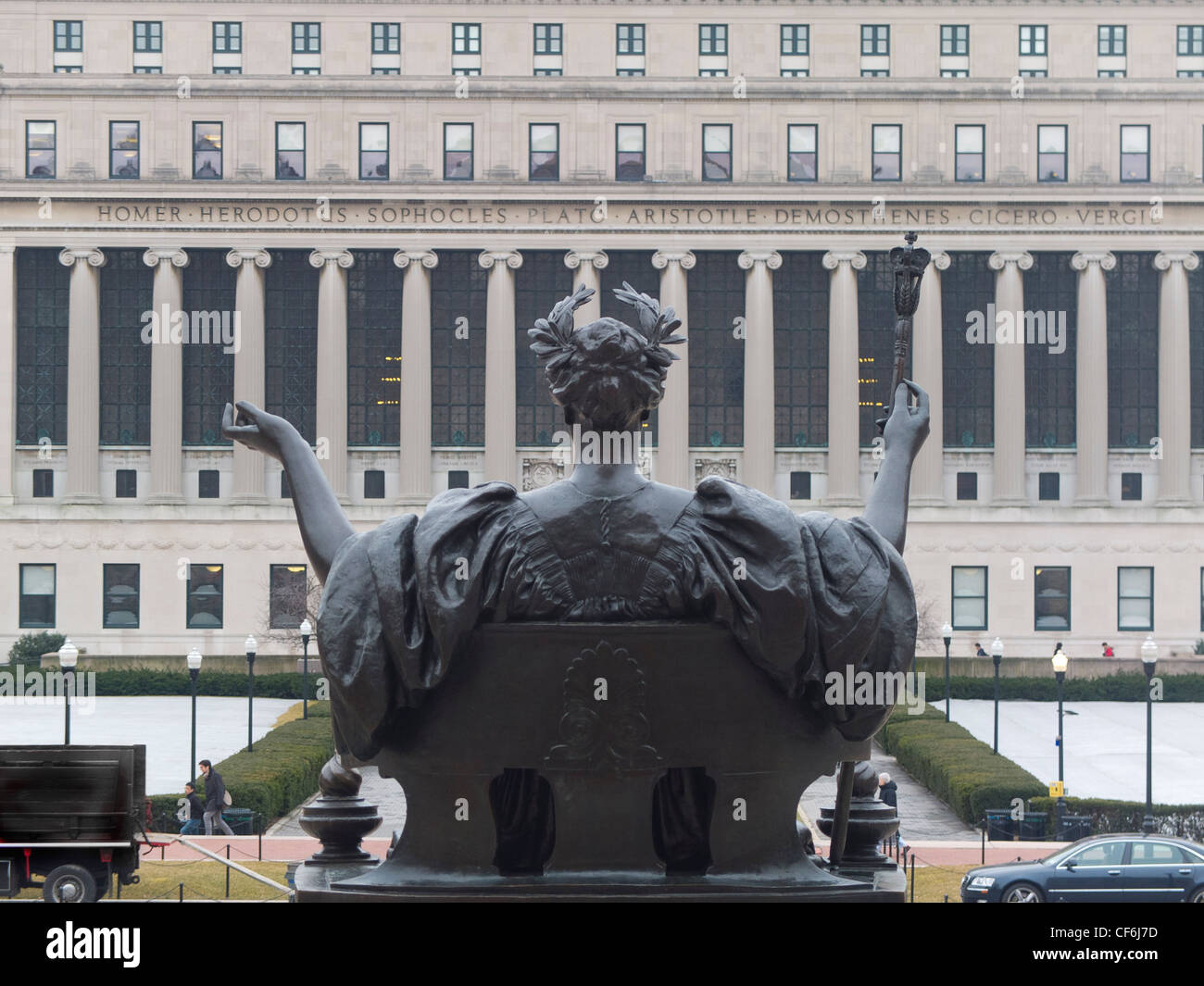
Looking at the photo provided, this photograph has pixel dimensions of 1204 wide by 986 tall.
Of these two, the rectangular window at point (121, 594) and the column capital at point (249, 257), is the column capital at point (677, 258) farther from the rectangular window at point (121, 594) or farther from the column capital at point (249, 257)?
the rectangular window at point (121, 594)

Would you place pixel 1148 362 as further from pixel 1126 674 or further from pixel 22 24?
pixel 22 24

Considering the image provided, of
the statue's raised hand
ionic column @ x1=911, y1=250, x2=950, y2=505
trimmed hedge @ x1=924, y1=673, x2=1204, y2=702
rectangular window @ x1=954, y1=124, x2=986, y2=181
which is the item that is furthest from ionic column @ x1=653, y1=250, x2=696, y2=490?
the statue's raised hand

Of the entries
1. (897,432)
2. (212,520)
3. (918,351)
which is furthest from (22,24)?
(897,432)

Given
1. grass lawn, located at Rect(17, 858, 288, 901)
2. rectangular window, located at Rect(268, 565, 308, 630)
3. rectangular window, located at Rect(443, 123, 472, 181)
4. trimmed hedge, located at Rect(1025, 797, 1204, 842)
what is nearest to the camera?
grass lawn, located at Rect(17, 858, 288, 901)

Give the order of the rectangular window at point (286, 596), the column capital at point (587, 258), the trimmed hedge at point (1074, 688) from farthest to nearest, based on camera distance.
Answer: the column capital at point (587, 258) → the rectangular window at point (286, 596) → the trimmed hedge at point (1074, 688)

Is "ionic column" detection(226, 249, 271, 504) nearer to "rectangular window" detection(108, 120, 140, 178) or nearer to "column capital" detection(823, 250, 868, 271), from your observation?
"rectangular window" detection(108, 120, 140, 178)

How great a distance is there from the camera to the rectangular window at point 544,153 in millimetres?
Answer: 74375

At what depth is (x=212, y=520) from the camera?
241 ft

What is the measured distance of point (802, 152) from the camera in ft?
244

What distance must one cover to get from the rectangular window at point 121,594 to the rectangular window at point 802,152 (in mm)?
30196

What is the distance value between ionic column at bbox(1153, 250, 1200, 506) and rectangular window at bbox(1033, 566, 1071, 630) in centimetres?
490

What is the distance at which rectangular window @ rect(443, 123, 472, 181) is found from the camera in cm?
7438

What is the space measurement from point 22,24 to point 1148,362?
4678 cm

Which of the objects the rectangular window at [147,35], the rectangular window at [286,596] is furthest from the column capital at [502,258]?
the rectangular window at [147,35]
